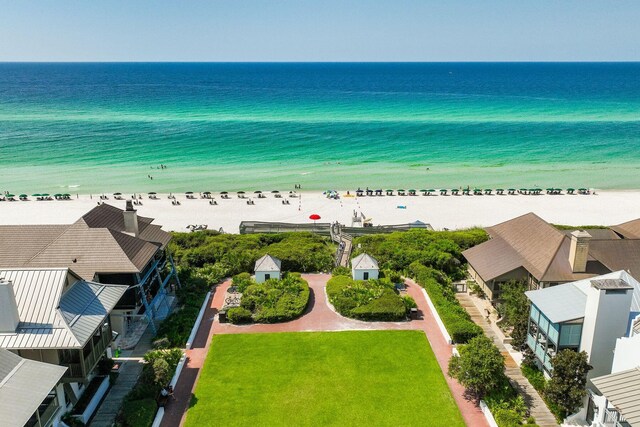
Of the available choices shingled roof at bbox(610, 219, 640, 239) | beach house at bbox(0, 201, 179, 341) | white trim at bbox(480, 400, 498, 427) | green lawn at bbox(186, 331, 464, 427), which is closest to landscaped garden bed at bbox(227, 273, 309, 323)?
green lawn at bbox(186, 331, 464, 427)

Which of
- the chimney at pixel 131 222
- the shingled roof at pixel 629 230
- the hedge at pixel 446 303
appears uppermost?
the chimney at pixel 131 222

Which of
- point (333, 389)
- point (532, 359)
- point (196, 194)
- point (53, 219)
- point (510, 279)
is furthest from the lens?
point (196, 194)

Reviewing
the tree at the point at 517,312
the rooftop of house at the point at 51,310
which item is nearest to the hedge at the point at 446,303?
the tree at the point at 517,312

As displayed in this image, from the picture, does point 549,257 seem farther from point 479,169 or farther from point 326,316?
point 479,169

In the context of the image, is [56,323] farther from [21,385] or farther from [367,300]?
[367,300]

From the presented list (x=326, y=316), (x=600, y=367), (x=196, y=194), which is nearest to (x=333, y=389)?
(x=326, y=316)

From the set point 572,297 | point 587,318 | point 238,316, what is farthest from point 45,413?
point 572,297

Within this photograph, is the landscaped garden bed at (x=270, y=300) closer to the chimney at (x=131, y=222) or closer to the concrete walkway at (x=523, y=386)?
the chimney at (x=131, y=222)
